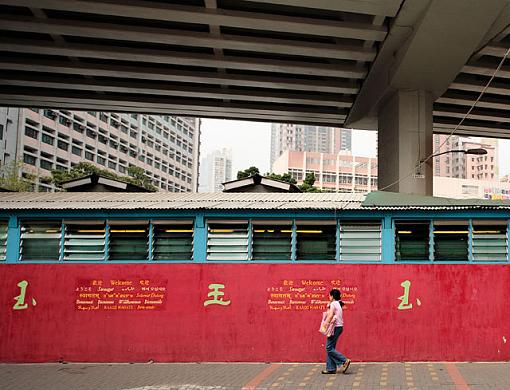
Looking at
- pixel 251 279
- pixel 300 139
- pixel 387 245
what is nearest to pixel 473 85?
pixel 387 245

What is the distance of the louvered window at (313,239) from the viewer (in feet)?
31.0

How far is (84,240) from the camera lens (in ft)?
31.9

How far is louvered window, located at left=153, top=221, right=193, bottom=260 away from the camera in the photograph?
9.63 m

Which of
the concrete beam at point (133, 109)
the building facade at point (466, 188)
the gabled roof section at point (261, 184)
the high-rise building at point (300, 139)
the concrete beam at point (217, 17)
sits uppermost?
the high-rise building at point (300, 139)

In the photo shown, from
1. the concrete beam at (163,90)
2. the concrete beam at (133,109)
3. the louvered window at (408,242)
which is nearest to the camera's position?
the louvered window at (408,242)

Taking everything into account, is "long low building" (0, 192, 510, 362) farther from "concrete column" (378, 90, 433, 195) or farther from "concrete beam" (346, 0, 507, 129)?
"concrete column" (378, 90, 433, 195)

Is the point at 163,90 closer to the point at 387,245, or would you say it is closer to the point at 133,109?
the point at 133,109

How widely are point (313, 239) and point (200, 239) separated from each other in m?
2.18

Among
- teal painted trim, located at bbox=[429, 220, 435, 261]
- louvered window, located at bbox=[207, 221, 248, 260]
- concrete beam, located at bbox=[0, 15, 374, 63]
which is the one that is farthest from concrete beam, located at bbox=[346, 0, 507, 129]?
louvered window, located at bbox=[207, 221, 248, 260]

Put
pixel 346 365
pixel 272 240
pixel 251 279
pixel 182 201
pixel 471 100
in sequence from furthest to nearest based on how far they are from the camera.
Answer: pixel 471 100 < pixel 182 201 < pixel 272 240 < pixel 251 279 < pixel 346 365

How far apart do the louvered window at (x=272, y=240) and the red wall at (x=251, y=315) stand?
248mm

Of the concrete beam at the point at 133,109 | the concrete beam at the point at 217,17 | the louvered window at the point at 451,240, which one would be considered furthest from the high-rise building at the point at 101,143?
the louvered window at the point at 451,240

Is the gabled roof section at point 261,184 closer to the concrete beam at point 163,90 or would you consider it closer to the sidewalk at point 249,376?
the concrete beam at point 163,90

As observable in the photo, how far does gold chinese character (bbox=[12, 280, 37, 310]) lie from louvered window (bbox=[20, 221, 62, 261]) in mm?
513
